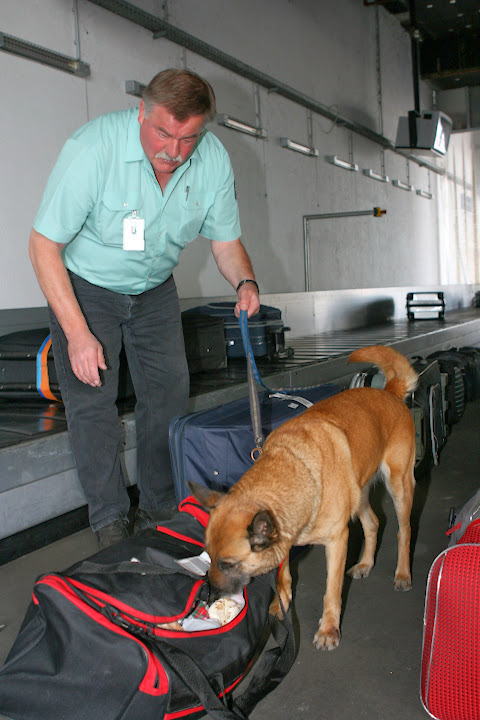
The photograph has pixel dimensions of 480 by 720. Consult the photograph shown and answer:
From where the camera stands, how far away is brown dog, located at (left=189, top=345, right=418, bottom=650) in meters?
1.71

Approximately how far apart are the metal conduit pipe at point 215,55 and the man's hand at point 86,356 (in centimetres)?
379

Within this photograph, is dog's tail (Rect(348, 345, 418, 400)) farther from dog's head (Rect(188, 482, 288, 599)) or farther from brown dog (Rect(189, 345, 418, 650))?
dog's head (Rect(188, 482, 288, 599))

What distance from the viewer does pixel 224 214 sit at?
262 centimetres

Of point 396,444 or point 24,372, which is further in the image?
point 24,372

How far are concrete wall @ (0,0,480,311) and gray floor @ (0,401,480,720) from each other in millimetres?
2300

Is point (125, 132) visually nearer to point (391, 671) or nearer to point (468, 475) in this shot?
point (391, 671)

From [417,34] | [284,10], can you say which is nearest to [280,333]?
[284,10]

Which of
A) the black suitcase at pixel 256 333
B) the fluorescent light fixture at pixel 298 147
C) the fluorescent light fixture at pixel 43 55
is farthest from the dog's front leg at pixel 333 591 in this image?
the fluorescent light fixture at pixel 298 147

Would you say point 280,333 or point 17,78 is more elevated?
point 17,78

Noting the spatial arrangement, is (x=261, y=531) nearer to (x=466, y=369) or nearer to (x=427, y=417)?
(x=427, y=417)

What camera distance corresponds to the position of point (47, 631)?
62.0 inches

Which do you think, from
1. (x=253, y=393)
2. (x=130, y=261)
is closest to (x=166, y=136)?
(x=130, y=261)

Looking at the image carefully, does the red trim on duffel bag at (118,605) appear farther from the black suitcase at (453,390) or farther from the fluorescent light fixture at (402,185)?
the fluorescent light fixture at (402,185)

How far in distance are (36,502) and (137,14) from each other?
422 centimetres
